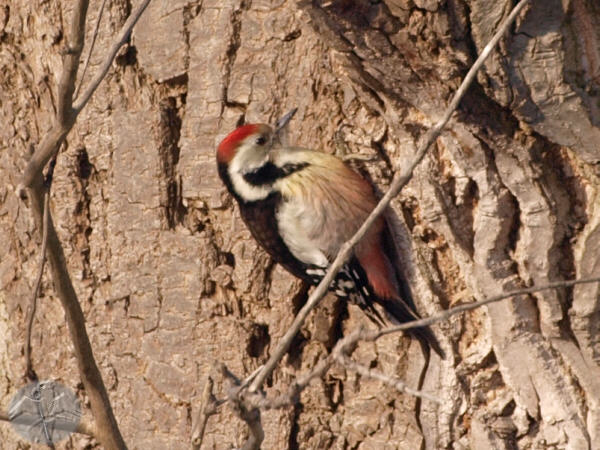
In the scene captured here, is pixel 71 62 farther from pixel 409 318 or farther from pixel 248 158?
pixel 409 318

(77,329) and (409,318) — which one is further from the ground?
(409,318)

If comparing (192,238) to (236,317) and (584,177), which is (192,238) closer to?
(236,317)

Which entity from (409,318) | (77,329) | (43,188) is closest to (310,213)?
(409,318)

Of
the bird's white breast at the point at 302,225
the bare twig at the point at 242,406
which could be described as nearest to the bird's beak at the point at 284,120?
the bird's white breast at the point at 302,225

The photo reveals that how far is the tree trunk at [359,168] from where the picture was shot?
2164 mm

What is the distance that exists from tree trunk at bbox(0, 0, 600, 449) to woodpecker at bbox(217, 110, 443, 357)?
0.06 m

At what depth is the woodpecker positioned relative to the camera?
104 inches

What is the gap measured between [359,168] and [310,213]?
38cm

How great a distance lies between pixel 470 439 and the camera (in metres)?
2.55

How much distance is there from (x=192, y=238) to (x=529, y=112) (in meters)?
1.12

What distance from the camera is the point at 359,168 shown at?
8.44ft

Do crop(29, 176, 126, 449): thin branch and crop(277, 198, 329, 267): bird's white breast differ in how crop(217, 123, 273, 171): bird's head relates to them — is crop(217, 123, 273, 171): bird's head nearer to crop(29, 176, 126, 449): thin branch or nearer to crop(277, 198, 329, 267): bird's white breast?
crop(277, 198, 329, 267): bird's white breast

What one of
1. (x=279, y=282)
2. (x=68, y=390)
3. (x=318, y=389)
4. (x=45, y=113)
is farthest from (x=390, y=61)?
(x=68, y=390)

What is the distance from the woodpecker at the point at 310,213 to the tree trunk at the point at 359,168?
6 cm
